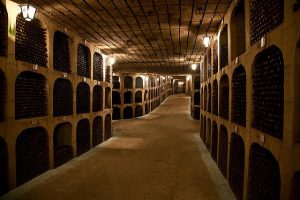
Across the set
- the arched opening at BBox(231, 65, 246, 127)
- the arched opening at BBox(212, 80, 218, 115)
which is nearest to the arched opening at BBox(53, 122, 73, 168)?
the arched opening at BBox(212, 80, 218, 115)

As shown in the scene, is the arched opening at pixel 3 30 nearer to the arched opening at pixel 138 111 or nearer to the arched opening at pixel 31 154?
the arched opening at pixel 31 154

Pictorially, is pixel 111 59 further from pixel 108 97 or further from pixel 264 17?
pixel 264 17

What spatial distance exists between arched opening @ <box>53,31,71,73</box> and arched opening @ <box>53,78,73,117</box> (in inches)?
15.6

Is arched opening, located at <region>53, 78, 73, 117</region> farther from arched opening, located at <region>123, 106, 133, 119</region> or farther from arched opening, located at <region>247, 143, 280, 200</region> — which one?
arched opening, located at <region>123, 106, 133, 119</region>

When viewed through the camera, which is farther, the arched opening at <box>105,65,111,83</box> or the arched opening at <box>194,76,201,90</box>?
the arched opening at <box>194,76,201,90</box>

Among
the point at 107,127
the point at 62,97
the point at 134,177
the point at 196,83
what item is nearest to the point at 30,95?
the point at 62,97

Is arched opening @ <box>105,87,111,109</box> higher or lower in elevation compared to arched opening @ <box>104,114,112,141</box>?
higher

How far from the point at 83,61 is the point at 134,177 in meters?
4.89

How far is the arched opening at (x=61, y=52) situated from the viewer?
720cm

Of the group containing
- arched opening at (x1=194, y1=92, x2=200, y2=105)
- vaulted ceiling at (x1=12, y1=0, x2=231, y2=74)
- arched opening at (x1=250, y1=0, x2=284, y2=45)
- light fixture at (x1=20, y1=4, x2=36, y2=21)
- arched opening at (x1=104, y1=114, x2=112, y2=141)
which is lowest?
arched opening at (x1=104, y1=114, x2=112, y2=141)

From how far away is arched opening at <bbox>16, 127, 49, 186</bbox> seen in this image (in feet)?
18.3

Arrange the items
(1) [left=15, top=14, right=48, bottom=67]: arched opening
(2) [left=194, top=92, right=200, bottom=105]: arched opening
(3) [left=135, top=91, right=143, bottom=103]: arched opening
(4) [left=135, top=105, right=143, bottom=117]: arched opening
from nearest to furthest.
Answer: (1) [left=15, top=14, right=48, bottom=67]: arched opening, (2) [left=194, top=92, right=200, bottom=105]: arched opening, (4) [left=135, top=105, right=143, bottom=117]: arched opening, (3) [left=135, top=91, right=143, bottom=103]: arched opening

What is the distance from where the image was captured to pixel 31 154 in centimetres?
597

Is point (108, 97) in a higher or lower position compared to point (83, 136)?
higher
